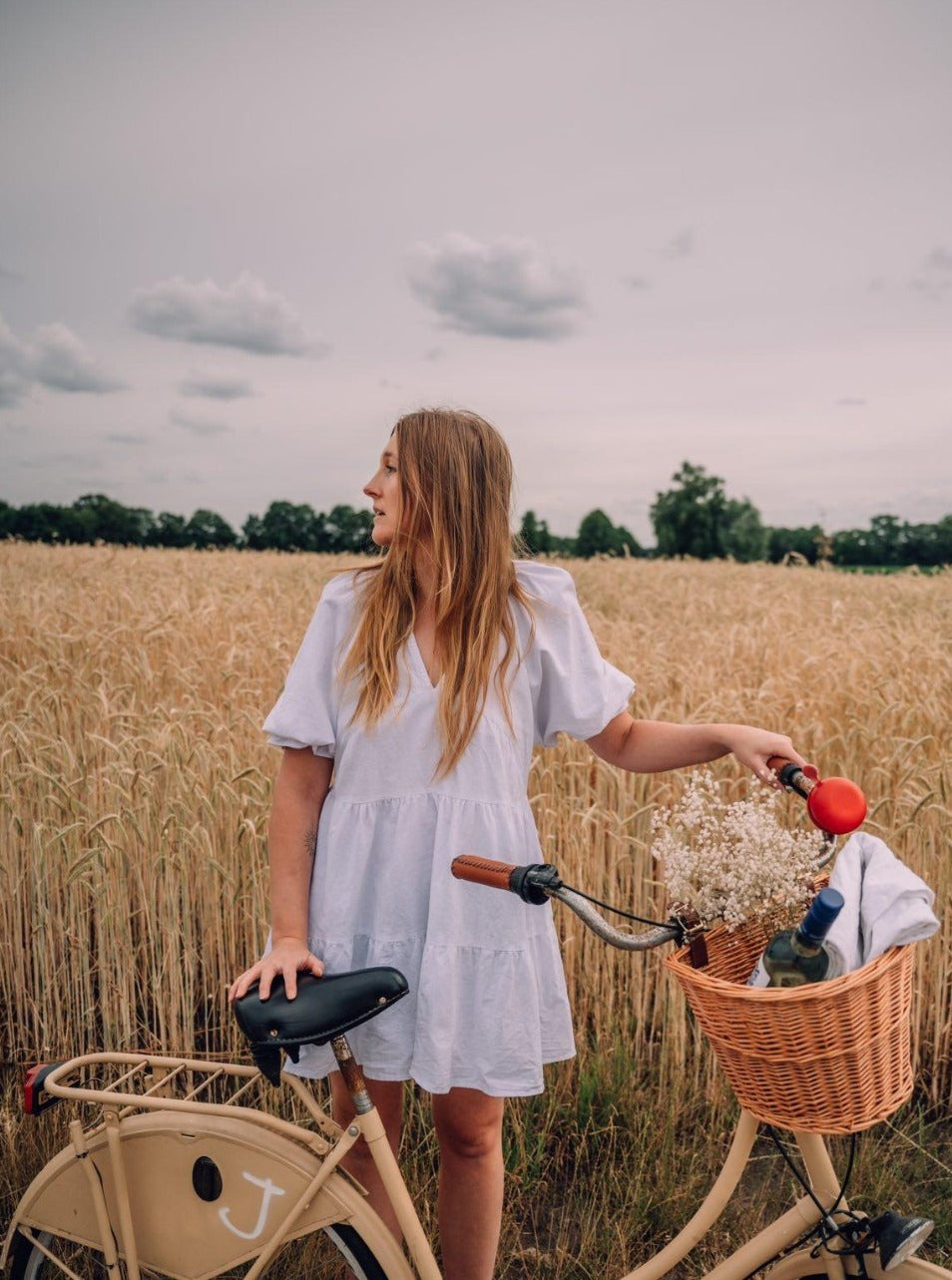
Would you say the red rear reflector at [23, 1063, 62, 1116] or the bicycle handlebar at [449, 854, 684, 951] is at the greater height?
the bicycle handlebar at [449, 854, 684, 951]

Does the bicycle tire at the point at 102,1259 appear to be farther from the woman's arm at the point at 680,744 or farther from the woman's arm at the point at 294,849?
the woman's arm at the point at 680,744

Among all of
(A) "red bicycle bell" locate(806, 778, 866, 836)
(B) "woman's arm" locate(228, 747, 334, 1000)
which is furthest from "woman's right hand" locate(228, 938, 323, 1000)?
(A) "red bicycle bell" locate(806, 778, 866, 836)

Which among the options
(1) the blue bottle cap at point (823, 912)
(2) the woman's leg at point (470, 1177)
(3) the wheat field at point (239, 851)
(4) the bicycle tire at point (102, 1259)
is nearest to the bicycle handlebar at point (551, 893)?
(1) the blue bottle cap at point (823, 912)

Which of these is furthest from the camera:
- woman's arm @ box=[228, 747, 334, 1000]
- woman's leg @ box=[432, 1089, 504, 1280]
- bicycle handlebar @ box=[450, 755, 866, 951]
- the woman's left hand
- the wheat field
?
the wheat field

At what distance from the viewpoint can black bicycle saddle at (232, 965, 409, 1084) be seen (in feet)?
5.20

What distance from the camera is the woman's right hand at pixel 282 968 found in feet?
5.36

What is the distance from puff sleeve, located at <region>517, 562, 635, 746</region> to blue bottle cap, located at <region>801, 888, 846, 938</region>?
2.47ft

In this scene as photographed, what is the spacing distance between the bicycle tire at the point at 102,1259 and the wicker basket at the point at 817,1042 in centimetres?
80

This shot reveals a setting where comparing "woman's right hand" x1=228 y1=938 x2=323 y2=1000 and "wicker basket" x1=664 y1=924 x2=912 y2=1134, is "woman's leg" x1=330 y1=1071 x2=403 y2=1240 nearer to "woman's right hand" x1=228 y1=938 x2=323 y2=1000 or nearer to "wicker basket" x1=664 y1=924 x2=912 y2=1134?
"woman's right hand" x1=228 y1=938 x2=323 y2=1000

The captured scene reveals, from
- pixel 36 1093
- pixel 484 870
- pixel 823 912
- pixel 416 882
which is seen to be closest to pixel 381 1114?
pixel 416 882

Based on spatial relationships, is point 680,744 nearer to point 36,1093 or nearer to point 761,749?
point 761,749

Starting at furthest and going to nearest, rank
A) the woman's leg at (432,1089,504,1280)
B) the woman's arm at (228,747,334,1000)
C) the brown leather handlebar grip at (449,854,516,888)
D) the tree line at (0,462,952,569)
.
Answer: the tree line at (0,462,952,569) < the woman's leg at (432,1089,504,1280) < the woman's arm at (228,747,334,1000) < the brown leather handlebar grip at (449,854,516,888)

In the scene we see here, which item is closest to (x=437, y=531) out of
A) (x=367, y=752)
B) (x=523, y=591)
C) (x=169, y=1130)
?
(x=523, y=591)

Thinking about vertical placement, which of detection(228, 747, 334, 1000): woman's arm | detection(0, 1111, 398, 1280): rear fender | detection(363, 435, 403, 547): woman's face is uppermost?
detection(363, 435, 403, 547): woman's face
